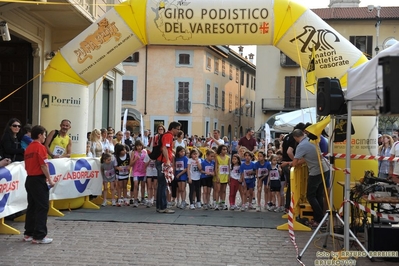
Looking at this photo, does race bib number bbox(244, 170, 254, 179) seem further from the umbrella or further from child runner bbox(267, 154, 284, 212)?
the umbrella

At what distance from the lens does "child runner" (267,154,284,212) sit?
11164 mm

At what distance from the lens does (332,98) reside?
22.7 feet

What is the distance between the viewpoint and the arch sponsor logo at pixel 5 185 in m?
8.08

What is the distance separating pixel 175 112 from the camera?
41.6 metres

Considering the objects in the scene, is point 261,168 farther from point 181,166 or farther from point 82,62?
point 82,62

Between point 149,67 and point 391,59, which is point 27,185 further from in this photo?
point 149,67

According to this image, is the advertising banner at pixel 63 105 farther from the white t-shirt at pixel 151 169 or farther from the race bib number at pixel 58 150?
the white t-shirt at pixel 151 169

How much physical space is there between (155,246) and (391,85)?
15.1ft

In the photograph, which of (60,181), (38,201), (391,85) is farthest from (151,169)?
(391,85)

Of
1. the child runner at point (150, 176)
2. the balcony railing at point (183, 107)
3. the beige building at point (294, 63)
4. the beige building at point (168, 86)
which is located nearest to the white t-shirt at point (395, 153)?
the child runner at point (150, 176)

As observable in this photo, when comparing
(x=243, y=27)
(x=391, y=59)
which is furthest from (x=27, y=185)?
(x=391, y=59)

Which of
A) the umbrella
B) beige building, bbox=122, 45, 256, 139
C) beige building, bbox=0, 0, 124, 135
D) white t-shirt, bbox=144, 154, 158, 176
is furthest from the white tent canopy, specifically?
beige building, bbox=122, 45, 256, 139

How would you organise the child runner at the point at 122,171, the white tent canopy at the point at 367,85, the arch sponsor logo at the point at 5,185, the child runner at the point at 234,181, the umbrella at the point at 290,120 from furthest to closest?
the umbrella at the point at 290,120
the child runner at the point at 122,171
the child runner at the point at 234,181
the arch sponsor logo at the point at 5,185
the white tent canopy at the point at 367,85

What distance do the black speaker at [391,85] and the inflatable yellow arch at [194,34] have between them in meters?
5.09
